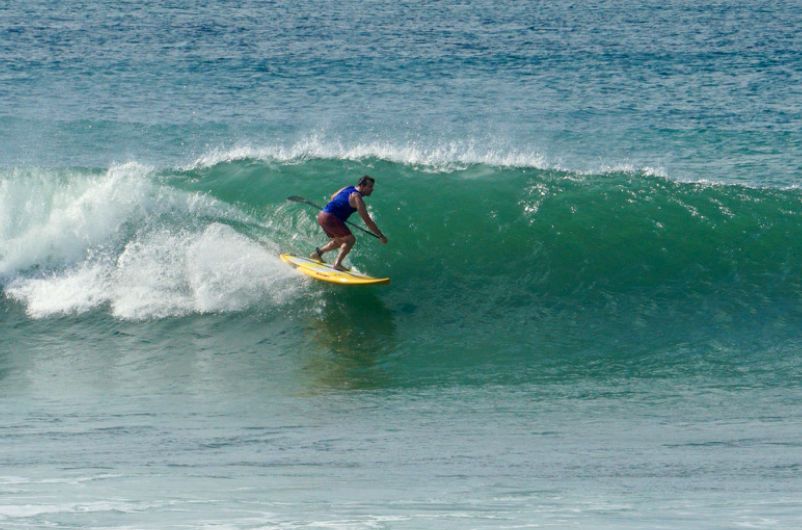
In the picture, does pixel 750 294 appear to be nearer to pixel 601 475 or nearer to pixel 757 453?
pixel 757 453

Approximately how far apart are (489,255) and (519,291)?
96cm

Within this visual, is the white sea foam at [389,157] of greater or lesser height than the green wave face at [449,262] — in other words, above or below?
above

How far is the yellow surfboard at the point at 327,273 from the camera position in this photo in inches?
500

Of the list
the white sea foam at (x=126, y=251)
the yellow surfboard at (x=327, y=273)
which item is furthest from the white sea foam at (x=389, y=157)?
the yellow surfboard at (x=327, y=273)

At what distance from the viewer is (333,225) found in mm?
13070

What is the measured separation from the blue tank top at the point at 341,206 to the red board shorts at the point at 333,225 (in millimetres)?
50

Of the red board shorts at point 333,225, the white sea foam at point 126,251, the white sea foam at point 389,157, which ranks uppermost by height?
the white sea foam at point 389,157

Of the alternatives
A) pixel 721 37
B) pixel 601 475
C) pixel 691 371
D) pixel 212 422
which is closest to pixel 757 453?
pixel 601 475

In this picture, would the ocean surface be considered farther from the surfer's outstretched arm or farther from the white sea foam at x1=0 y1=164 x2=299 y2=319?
the surfer's outstretched arm

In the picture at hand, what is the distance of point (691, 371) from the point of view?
10.8 m

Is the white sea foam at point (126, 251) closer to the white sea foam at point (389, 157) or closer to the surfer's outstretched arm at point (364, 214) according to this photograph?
the surfer's outstretched arm at point (364, 214)

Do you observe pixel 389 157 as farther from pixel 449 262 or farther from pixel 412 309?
pixel 412 309

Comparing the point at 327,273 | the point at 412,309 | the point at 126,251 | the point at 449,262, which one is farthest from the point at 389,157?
the point at 126,251

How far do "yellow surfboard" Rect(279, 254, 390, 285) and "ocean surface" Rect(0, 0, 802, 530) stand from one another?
21cm
